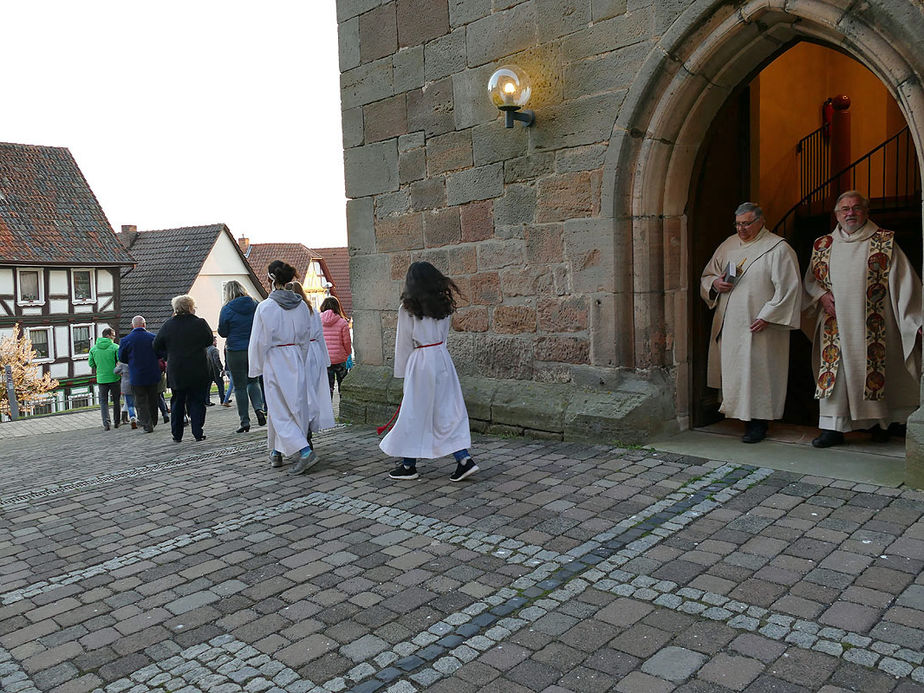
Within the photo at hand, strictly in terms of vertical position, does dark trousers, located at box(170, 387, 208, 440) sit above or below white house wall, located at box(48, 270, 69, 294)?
below

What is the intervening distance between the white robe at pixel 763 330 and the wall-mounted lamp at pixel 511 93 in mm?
1852

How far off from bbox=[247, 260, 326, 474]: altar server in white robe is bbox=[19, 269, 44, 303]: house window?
1126 inches

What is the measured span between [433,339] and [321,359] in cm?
150

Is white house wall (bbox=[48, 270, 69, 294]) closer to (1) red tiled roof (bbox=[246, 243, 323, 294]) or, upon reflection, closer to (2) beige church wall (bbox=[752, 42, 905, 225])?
(1) red tiled roof (bbox=[246, 243, 323, 294])

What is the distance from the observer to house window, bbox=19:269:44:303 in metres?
30.6

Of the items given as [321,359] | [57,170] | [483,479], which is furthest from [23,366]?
[483,479]

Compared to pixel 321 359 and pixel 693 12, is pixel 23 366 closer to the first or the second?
pixel 321 359

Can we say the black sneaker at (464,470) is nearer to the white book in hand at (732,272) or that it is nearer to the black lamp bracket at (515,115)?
the white book in hand at (732,272)

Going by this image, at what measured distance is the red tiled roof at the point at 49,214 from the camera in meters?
29.8

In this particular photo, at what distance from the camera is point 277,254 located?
152 feet

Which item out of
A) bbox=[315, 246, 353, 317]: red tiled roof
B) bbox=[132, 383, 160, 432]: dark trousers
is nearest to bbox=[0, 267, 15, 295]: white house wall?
bbox=[315, 246, 353, 317]: red tiled roof

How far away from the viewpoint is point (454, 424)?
17.3 ft

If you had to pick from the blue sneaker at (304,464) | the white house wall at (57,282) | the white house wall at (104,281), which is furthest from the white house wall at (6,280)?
the blue sneaker at (304,464)

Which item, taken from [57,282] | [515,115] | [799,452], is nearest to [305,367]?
[515,115]
